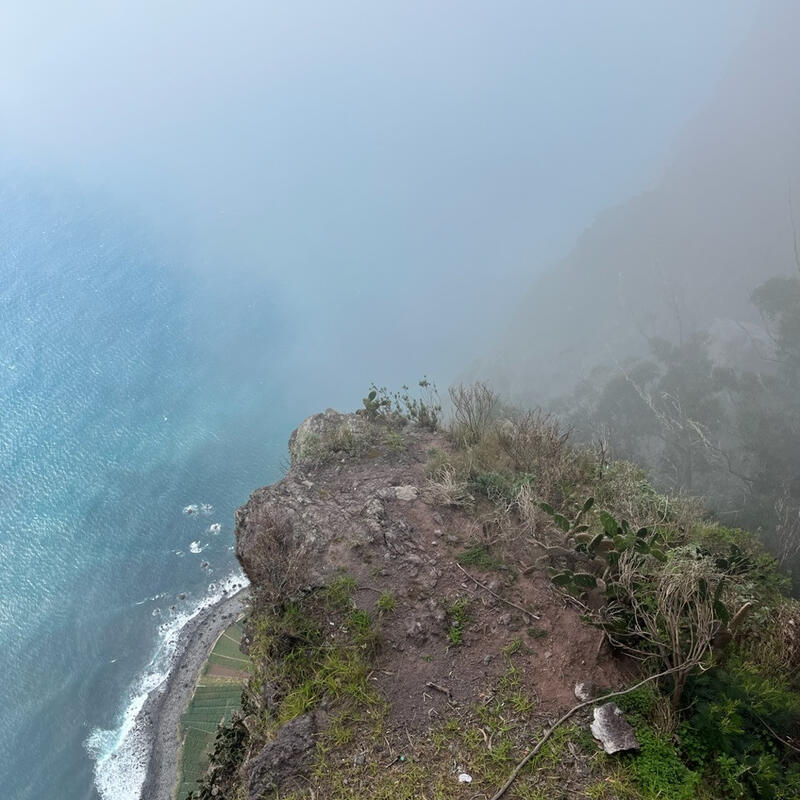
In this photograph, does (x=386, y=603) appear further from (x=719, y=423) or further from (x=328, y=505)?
(x=719, y=423)

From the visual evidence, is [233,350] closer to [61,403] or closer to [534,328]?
[61,403]

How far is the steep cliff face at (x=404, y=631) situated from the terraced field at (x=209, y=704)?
10.9 metres

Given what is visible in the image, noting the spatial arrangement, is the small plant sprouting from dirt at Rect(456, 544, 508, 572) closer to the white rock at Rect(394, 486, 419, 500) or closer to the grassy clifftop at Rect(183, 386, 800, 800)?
the grassy clifftop at Rect(183, 386, 800, 800)

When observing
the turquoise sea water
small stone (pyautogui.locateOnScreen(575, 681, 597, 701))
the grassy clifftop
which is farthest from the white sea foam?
small stone (pyautogui.locateOnScreen(575, 681, 597, 701))

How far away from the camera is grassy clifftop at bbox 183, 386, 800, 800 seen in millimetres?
4758

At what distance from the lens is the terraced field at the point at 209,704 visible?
17.0 meters

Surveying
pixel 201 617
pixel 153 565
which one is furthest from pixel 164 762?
pixel 153 565

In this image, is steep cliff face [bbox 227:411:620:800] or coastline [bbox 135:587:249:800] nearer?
steep cliff face [bbox 227:411:620:800]

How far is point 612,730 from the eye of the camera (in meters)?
4.89

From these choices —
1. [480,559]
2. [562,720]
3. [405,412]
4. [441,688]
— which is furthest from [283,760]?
[405,412]

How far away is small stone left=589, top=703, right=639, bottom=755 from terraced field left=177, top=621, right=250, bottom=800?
14285 millimetres

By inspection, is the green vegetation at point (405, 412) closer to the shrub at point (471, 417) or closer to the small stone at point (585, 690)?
the shrub at point (471, 417)

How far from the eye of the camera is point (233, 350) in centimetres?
5172

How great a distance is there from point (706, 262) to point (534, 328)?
21.7 m
